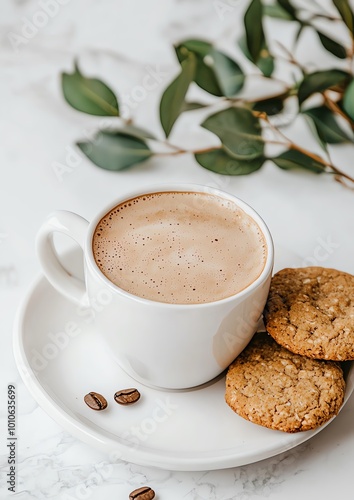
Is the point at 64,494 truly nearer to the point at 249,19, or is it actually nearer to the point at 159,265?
the point at 159,265

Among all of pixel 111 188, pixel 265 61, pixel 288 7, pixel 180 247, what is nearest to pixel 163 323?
pixel 180 247

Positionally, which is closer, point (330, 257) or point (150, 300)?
point (150, 300)

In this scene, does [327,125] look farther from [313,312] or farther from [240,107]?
[313,312]

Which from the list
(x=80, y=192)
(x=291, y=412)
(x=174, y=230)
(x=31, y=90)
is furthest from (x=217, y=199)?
(x=31, y=90)

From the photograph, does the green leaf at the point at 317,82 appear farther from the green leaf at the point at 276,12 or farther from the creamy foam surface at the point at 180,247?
the creamy foam surface at the point at 180,247

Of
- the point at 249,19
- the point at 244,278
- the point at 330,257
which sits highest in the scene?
the point at 249,19

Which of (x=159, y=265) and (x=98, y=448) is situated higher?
(x=159, y=265)

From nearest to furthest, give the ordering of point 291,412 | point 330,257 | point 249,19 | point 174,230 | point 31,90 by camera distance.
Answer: point 291,412 → point 174,230 → point 330,257 → point 249,19 → point 31,90

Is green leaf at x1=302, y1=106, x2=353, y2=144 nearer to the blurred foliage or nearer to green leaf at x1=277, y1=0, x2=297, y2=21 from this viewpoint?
the blurred foliage
